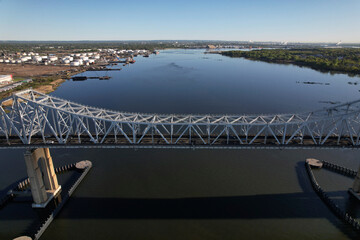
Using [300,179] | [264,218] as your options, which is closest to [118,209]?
[264,218]

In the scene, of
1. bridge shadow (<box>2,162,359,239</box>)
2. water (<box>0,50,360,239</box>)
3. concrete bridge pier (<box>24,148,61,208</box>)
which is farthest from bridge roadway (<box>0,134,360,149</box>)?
bridge shadow (<box>2,162,359,239</box>)

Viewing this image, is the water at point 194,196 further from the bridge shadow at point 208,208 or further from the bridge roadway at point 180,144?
the bridge roadway at point 180,144

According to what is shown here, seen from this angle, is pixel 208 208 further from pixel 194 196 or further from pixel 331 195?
pixel 331 195

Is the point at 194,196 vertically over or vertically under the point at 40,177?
under

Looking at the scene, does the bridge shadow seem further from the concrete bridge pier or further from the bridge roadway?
the bridge roadway

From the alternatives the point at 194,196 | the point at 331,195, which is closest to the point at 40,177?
the point at 194,196

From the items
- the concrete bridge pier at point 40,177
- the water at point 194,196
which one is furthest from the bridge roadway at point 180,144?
the water at point 194,196

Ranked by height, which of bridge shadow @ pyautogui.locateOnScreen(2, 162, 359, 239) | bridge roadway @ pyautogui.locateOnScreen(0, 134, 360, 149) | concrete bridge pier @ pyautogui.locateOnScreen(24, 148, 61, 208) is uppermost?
bridge roadway @ pyautogui.locateOnScreen(0, 134, 360, 149)

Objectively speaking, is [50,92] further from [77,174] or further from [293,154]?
[293,154]

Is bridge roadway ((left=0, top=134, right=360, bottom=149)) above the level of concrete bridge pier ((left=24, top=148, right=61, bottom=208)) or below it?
above
